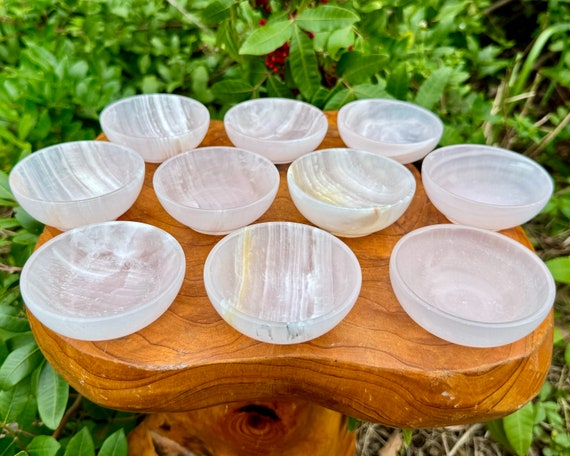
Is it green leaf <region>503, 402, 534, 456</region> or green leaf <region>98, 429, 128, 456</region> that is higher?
green leaf <region>98, 429, 128, 456</region>

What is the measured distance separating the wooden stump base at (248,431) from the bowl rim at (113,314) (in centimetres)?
37

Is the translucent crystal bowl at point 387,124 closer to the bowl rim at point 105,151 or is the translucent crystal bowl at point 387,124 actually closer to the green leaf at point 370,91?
the green leaf at point 370,91

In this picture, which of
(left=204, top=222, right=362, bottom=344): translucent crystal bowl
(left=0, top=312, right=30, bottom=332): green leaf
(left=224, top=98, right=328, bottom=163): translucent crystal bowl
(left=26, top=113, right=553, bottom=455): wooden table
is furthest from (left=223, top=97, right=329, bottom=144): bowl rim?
(left=0, top=312, right=30, bottom=332): green leaf

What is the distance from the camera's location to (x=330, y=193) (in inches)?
34.9

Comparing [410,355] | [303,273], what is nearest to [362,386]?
[410,355]

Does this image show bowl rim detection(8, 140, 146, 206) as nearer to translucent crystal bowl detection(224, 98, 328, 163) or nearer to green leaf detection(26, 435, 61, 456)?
translucent crystal bowl detection(224, 98, 328, 163)

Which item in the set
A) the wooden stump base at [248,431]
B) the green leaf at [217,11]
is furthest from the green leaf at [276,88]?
the wooden stump base at [248,431]

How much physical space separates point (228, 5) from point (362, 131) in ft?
1.19

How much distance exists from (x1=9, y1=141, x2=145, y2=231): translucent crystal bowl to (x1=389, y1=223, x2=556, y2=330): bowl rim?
42 centimetres

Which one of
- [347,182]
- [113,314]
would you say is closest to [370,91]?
[347,182]

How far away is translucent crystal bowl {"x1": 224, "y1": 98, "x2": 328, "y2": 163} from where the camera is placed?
3.05 feet

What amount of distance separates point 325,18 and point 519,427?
34.9 inches

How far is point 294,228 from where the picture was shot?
78 cm

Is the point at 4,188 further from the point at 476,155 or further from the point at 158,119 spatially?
the point at 476,155
